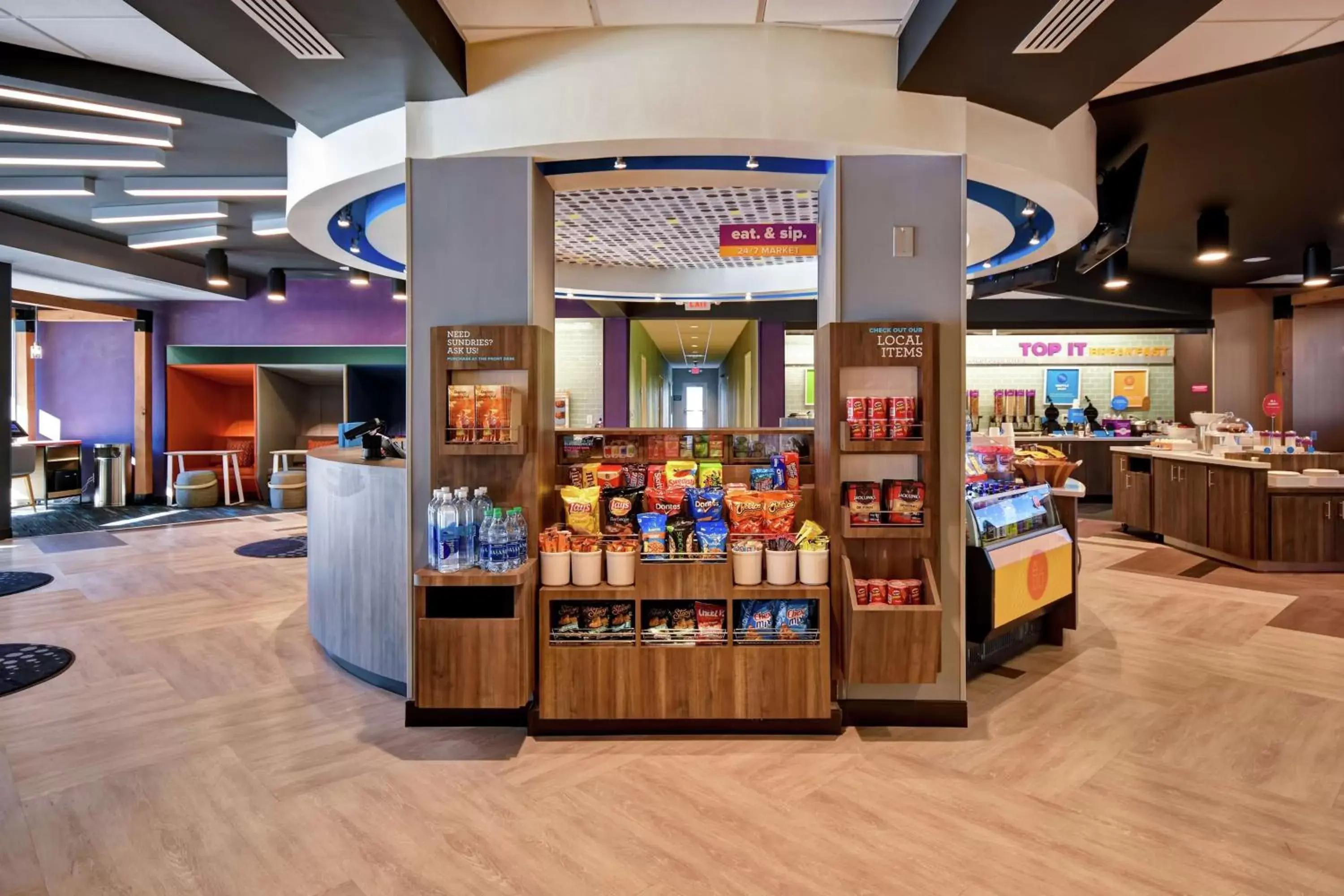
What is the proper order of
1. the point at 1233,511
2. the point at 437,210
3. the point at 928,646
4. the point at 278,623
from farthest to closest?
1. the point at 1233,511
2. the point at 278,623
3. the point at 437,210
4. the point at 928,646

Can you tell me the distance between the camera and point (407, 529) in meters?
3.37

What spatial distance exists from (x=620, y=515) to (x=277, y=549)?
5872 mm

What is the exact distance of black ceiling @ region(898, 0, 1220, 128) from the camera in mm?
2576

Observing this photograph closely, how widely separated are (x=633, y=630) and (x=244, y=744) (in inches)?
72.9

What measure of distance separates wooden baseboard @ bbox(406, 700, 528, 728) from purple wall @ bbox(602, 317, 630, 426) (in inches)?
271

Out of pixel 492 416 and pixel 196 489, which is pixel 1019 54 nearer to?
pixel 492 416

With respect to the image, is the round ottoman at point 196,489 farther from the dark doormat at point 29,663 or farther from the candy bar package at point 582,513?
the candy bar package at point 582,513

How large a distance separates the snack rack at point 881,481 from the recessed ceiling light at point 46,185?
671cm

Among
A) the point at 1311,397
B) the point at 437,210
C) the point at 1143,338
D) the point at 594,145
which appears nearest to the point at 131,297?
the point at 437,210

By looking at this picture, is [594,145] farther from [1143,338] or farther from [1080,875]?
[1143,338]

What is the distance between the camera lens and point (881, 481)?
10.9 ft

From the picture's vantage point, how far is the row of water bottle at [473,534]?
3.10 meters

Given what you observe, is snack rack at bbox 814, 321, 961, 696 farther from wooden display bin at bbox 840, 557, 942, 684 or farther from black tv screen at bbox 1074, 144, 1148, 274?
black tv screen at bbox 1074, 144, 1148, 274

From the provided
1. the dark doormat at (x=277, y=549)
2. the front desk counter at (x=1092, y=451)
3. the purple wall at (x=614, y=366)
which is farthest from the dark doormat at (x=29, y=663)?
the front desk counter at (x=1092, y=451)
